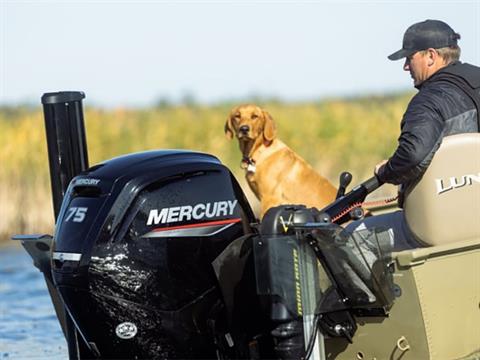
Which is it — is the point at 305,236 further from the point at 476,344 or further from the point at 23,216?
the point at 23,216

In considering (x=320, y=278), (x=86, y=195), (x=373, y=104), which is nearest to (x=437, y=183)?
(x=320, y=278)

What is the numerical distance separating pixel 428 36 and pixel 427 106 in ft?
1.52

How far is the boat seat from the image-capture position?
4934 millimetres

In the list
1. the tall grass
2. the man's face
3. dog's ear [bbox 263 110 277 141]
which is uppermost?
the man's face

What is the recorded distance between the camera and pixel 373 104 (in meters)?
21.4

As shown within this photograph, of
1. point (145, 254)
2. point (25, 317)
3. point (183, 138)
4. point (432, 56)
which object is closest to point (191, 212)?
point (145, 254)

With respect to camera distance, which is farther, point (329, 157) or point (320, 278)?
point (329, 157)

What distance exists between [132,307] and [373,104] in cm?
1706

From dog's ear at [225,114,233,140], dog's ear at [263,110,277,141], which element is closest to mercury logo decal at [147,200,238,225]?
dog's ear at [263,110,277,141]

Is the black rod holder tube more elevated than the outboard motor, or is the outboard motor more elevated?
the black rod holder tube

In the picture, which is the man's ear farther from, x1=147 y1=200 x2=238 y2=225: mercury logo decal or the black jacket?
x1=147 y1=200 x2=238 y2=225: mercury logo decal

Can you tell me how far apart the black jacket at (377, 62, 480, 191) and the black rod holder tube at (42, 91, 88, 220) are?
1.76m

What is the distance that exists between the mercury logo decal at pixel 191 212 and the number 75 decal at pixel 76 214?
31 cm

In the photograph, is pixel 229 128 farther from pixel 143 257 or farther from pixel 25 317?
pixel 143 257
